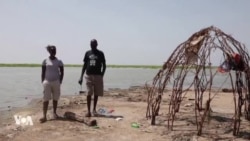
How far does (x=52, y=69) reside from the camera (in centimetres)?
966

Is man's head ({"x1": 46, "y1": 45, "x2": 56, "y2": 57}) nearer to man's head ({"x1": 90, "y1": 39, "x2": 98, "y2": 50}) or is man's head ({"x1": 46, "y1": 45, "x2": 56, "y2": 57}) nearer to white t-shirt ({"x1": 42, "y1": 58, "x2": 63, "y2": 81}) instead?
white t-shirt ({"x1": 42, "y1": 58, "x2": 63, "y2": 81})

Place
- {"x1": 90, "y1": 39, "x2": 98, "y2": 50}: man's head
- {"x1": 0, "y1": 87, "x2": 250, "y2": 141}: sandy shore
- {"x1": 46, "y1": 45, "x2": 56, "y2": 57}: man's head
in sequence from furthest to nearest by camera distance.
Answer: {"x1": 90, "y1": 39, "x2": 98, "y2": 50}: man's head → {"x1": 46, "y1": 45, "x2": 56, "y2": 57}: man's head → {"x1": 0, "y1": 87, "x2": 250, "y2": 141}: sandy shore

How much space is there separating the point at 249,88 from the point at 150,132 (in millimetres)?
2645

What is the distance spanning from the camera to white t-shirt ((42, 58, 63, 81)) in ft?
31.6

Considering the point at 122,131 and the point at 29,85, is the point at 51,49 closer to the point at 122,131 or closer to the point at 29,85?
the point at 122,131

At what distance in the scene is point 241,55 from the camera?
8.70 meters

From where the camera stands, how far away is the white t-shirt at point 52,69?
9.62 m

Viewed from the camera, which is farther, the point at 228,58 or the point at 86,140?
the point at 228,58

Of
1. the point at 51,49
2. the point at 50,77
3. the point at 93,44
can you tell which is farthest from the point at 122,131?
the point at 51,49

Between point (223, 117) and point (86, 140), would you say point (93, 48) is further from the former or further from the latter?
point (223, 117)

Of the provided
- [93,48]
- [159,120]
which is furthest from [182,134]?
[93,48]

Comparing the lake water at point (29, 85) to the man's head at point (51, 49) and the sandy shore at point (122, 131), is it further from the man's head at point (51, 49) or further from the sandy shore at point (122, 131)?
the sandy shore at point (122, 131)

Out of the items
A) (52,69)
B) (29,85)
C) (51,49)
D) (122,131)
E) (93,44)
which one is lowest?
(29,85)

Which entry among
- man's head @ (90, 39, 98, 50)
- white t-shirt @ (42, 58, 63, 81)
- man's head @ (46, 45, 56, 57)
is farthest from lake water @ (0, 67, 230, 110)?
man's head @ (90, 39, 98, 50)
